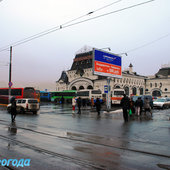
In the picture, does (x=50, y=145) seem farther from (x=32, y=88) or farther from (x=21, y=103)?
(x=32, y=88)

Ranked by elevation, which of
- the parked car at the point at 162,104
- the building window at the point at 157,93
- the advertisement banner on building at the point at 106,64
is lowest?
the parked car at the point at 162,104

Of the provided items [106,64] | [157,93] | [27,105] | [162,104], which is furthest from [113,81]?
[27,105]

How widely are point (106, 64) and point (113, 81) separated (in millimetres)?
50070

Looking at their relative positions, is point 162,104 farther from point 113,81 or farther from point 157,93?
point 157,93

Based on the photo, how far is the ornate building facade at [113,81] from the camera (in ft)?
261

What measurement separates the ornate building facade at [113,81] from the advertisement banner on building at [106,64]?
157ft

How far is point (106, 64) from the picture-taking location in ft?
85.5

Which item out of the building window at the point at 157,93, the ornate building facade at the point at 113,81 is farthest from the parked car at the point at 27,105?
the building window at the point at 157,93

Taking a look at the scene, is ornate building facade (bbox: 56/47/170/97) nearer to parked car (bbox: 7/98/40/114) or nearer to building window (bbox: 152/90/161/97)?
building window (bbox: 152/90/161/97)

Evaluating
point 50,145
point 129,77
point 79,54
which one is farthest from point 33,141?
point 79,54

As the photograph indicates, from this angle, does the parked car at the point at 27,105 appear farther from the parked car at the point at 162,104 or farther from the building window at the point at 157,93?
the building window at the point at 157,93

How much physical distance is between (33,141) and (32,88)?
31.6 meters

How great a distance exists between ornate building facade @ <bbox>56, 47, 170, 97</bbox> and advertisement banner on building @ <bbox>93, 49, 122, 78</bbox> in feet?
157

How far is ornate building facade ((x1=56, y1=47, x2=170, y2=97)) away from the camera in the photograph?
261 feet
